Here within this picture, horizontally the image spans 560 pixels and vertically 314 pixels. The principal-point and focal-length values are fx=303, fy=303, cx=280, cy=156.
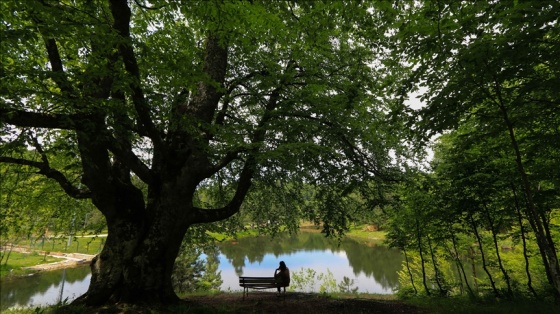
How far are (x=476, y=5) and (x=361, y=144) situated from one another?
5.27m

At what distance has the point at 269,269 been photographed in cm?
3447

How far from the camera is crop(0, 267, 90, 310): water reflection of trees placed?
23.8 m

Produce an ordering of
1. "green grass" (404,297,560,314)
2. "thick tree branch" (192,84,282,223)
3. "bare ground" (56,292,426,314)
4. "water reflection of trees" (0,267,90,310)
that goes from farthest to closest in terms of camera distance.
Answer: "water reflection of trees" (0,267,90,310)
"thick tree branch" (192,84,282,223)
"green grass" (404,297,560,314)
"bare ground" (56,292,426,314)

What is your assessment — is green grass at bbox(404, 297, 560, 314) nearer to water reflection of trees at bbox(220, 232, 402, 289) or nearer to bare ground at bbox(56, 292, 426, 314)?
bare ground at bbox(56, 292, 426, 314)

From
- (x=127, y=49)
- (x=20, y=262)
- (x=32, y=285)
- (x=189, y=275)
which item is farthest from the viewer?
(x=20, y=262)

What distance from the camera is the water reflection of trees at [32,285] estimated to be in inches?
938

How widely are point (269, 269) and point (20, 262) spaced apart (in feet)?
102

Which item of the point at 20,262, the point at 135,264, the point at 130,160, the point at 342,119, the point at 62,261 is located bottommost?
the point at 62,261

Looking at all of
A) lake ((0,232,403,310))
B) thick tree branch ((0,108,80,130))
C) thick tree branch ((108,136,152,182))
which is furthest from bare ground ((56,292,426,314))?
lake ((0,232,403,310))

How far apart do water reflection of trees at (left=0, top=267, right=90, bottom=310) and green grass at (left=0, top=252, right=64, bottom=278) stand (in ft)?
6.81

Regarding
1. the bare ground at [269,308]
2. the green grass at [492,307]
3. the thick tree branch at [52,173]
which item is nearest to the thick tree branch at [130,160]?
the thick tree branch at [52,173]

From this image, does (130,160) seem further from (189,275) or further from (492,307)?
(189,275)

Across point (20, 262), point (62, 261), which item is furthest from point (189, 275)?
point (20, 262)

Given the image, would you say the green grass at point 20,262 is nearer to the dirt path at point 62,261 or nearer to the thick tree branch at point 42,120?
the dirt path at point 62,261
